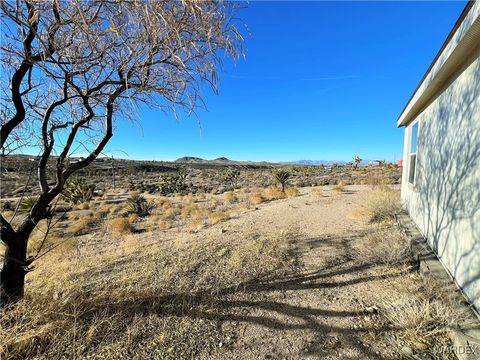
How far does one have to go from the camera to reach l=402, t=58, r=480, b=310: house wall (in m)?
2.88

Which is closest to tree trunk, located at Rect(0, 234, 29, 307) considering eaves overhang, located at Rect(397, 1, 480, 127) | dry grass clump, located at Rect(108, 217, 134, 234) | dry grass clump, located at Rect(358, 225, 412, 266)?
dry grass clump, located at Rect(358, 225, 412, 266)

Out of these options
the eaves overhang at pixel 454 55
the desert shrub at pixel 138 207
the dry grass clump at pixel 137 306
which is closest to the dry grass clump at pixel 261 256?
the dry grass clump at pixel 137 306

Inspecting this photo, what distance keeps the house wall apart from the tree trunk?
518 cm

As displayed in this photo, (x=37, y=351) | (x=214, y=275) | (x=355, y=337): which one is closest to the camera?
(x=37, y=351)

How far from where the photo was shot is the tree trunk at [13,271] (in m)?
2.91

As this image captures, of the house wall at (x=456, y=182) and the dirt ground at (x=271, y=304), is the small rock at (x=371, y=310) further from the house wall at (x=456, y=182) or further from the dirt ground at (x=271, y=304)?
the house wall at (x=456, y=182)

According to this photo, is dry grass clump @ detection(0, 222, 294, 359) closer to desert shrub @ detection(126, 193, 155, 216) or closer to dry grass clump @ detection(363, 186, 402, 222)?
dry grass clump @ detection(363, 186, 402, 222)

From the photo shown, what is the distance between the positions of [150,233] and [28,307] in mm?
6513

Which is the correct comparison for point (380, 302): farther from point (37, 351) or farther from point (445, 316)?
point (37, 351)

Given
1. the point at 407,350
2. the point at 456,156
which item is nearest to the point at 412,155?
the point at 456,156

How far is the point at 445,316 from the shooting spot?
2545 millimetres

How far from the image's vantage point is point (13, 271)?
2.98m

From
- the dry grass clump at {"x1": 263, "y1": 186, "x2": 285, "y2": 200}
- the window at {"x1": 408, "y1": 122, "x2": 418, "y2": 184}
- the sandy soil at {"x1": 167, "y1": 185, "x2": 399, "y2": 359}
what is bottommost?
the sandy soil at {"x1": 167, "y1": 185, "x2": 399, "y2": 359}

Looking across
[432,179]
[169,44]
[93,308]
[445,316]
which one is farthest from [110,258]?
[432,179]
